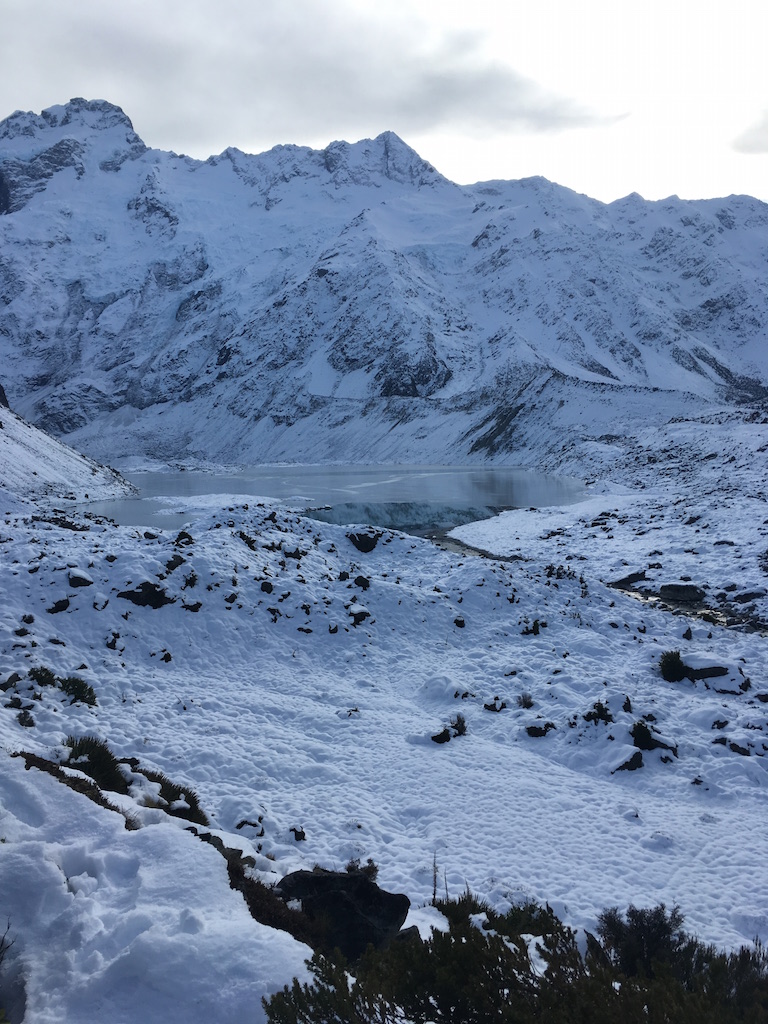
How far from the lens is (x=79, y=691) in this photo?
11.3 metres

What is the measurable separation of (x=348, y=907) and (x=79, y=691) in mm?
7241

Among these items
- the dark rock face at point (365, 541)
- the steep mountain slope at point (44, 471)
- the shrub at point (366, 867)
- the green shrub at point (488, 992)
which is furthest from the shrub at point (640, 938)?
the steep mountain slope at point (44, 471)

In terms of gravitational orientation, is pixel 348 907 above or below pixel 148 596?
below

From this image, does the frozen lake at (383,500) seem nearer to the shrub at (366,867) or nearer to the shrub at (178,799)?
the shrub at (178,799)

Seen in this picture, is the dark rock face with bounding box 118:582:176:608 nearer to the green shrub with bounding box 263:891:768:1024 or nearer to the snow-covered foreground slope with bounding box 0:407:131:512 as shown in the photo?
the green shrub with bounding box 263:891:768:1024

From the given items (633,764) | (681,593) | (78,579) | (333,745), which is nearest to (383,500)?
(681,593)

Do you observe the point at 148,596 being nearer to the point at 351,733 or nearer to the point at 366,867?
the point at 351,733

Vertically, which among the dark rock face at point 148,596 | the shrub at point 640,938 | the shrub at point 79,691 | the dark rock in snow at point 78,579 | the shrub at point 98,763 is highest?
the dark rock in snow at point 78,579

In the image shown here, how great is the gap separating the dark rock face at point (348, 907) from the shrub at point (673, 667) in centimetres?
1026

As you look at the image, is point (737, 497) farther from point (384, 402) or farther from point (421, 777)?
point (384, 402)

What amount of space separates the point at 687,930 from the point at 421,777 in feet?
14.4

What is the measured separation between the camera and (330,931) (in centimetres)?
588

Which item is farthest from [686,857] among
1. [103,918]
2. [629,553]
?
[629,553]

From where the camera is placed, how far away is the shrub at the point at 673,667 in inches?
571
